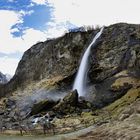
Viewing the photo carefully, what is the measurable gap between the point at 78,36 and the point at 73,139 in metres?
66.8

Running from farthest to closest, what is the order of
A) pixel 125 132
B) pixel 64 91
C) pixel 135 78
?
pixel 64 91 → pixel 135 78 → pixel 125 132

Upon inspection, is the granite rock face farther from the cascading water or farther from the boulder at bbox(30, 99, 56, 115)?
the boulder at bbox(30, 99, 56, 115)

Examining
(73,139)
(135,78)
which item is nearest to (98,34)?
(135,78)

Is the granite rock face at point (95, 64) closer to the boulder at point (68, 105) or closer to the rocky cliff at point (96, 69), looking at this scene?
the rocky cliff at point (96, 69)

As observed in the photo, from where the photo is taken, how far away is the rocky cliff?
72500 mm

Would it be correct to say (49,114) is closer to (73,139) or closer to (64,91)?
(64,91)

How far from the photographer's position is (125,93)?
2771 inches

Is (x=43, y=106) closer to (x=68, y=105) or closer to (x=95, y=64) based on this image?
(x=68, y=105)

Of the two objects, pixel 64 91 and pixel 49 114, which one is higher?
pixel 64 91

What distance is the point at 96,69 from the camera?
280 feet

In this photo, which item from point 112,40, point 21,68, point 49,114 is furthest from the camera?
point 21,68

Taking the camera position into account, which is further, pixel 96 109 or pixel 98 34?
pixel 98 34

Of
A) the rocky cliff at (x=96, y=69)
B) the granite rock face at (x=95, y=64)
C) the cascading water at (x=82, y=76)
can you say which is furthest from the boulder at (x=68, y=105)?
the cascading water at (x=82, y=76)

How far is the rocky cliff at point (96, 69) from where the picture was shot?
238 ft
